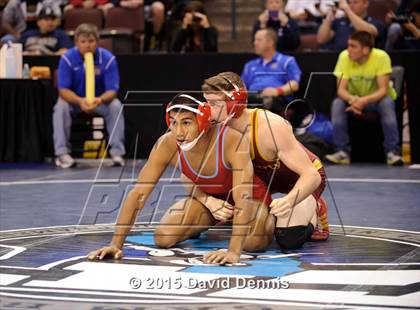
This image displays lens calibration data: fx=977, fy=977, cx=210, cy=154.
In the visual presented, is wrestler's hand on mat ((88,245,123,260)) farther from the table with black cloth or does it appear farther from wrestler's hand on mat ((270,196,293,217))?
the table with black cloth

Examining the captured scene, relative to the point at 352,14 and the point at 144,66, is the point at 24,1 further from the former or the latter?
the point at 352,14

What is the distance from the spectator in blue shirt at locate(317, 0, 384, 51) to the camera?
12.2 metres

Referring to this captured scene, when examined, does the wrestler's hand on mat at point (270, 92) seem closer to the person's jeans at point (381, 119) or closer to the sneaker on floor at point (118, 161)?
the person's jeans at point (381, 119)

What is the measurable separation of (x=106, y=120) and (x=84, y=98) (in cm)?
38

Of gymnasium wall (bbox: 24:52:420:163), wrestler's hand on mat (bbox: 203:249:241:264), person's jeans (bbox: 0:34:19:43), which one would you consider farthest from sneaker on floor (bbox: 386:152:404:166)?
wrestler's hand on mat (bbox: 203:249:241:264)

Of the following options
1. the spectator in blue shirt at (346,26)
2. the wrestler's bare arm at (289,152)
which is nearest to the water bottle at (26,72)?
the spectator in blue shirt at (346,26)

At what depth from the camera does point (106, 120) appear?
11.7 metres

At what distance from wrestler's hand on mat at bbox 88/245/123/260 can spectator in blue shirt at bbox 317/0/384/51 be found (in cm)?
724

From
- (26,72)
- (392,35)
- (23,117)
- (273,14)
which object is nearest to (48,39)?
(26,72)

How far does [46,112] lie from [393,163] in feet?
14.4

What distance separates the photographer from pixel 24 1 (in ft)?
49.5

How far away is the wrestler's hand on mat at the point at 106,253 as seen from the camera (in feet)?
18.0

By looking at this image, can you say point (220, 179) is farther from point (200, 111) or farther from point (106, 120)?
point (106, 120)

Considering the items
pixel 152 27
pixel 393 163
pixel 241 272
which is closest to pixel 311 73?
pixel 393 163
